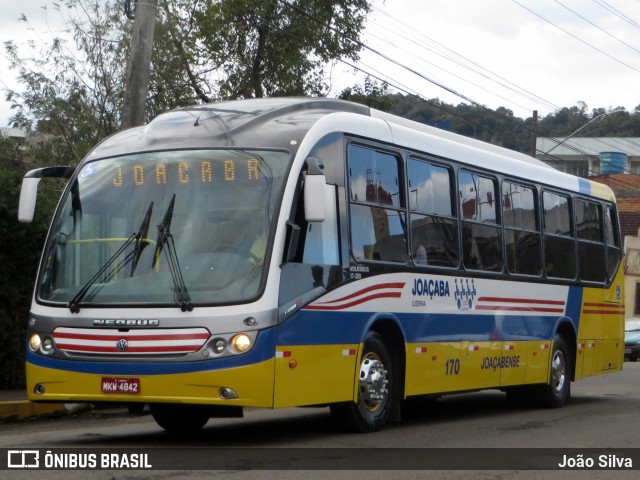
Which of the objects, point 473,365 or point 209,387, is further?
point 473,365

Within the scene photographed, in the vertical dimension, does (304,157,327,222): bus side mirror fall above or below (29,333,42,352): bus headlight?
above

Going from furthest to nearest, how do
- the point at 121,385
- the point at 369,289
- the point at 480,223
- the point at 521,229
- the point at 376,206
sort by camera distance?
the point at 521,229
the point at 480,223
the point at 376,206
the point at 369,289
the point at 121,385

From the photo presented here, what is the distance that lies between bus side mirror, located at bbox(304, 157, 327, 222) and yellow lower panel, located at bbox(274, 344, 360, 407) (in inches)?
45.9

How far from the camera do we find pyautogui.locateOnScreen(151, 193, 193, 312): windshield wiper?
995 centimetres

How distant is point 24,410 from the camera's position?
1395 cm

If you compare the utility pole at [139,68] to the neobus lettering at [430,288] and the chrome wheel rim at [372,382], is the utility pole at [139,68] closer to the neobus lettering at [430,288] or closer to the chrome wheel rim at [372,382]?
the neobus lettering at [430,288]

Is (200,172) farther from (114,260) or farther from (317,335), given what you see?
(317,335)

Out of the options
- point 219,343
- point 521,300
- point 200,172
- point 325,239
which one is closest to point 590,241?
point 521,300

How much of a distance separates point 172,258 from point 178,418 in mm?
2279

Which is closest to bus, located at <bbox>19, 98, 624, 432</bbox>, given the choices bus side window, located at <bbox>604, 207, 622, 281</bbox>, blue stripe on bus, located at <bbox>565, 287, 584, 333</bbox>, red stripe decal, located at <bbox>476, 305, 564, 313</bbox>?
red stripe decal, located at <bbox>476, 305, 564, 313</bbox>

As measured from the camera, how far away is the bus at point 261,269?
9930 millimetres

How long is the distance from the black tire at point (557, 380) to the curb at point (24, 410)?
660 cm

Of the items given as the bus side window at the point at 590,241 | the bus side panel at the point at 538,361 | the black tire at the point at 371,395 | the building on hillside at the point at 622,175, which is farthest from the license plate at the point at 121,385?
the building on hillside at the point at 622,175

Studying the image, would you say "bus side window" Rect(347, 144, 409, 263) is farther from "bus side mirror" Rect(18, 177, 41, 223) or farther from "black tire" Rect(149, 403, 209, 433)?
"bus side mirror" Rect(18, 177, 41, 223)
